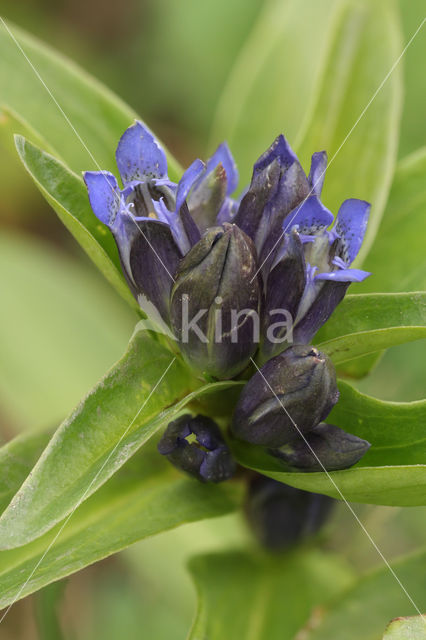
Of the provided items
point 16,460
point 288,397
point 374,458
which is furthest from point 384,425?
point 16,460

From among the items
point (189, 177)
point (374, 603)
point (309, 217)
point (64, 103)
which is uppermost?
point (64, 103)

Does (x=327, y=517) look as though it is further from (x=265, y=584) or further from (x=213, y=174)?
(x=213, y=174)

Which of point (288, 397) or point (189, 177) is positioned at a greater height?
point (189, 177)

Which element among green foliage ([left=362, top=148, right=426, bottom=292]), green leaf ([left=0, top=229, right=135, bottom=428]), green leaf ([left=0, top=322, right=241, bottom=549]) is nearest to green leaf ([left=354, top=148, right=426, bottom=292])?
green foliage ([left=362, top=148, right=426, bottom=292])

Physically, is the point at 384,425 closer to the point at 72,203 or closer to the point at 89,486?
the point at 89,486

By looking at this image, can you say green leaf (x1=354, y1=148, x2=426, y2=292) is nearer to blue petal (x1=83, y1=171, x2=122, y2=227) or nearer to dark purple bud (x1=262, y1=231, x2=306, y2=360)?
dark purple bud (x1=262, y1=231, x2=306, y2=360)

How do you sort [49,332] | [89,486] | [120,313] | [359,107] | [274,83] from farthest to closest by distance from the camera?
[120,313], [49,332], [274,83], [359,107], [89,486]

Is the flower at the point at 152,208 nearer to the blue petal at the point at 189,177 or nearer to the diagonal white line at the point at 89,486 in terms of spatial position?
the blue petal at the point at 189,177
